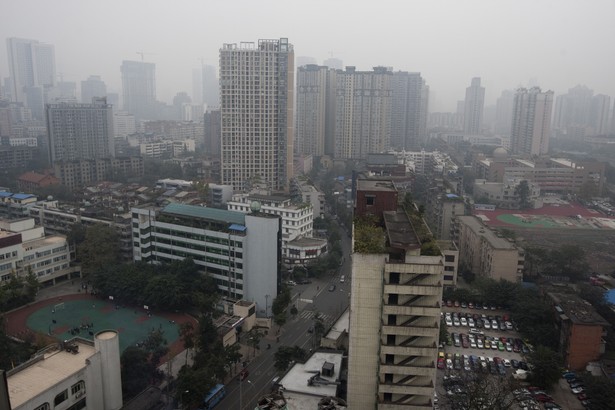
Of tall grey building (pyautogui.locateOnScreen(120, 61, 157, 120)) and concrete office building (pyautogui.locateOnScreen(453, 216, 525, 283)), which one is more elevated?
tall grey building (pyautogui.locateOnScreen(120, 61, 157, 120))

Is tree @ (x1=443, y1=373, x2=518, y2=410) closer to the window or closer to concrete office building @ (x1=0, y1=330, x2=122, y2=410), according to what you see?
concrete office building @ (x1=0, y1=330, x2=122, y2=410)

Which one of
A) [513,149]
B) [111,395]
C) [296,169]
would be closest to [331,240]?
[111,395]

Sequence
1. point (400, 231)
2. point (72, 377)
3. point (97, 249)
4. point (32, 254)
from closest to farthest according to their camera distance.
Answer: point (400, 231)
point (72, 377)
point (32, 254)
point (97, 249)

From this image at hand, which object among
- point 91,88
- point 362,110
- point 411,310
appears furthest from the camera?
point 91,88

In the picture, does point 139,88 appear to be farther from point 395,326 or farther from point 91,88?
point 395,326

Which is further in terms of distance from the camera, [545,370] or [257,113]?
[257,113]

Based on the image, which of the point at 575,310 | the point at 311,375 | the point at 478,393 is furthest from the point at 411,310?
the point at 575,310

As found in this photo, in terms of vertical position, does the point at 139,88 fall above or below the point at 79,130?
above

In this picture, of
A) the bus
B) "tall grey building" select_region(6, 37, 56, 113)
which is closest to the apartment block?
the bus
